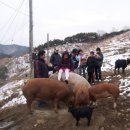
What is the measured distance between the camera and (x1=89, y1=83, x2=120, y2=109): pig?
42.9ft

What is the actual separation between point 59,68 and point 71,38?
154 ft

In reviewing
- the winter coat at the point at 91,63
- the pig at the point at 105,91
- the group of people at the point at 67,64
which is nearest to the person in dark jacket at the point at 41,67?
the group of people at the point at 67,64

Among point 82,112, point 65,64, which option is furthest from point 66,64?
point 82,112

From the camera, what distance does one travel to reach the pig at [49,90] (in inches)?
521

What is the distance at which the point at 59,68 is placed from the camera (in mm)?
14188

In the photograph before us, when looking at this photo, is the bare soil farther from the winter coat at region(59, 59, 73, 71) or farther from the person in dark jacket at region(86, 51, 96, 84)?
the person in dark jacket at region(86, 51, 96, 84)

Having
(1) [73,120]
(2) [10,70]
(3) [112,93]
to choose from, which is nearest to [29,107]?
(1) [73,120]

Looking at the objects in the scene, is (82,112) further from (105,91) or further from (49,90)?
(49,90)

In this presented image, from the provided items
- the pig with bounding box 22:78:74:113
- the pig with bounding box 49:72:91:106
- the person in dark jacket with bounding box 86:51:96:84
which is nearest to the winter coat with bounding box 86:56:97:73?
the person in dark jacket with bounding box 86:51:96:84

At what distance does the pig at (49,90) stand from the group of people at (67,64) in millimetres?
596

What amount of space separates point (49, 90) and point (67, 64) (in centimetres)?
132

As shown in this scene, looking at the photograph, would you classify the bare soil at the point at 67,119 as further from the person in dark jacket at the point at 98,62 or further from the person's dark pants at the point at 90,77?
the person in dark jacket at the point at 98,62

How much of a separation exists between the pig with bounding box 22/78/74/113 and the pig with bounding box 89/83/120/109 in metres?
0.71

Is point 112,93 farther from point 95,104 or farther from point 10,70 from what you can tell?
point 10,70
